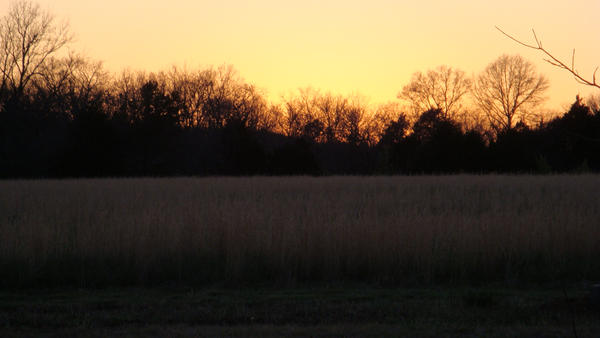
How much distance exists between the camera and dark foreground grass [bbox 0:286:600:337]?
5512 mm

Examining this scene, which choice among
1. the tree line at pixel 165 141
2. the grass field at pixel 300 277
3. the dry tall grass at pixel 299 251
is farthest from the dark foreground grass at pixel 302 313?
the tree line at pixel 165 141

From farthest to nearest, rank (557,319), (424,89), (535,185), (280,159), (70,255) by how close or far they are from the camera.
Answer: (424,89) → (280,159) → (535,185) → (70,255) → (557,319)

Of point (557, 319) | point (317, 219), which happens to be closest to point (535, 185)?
point (317, 219)

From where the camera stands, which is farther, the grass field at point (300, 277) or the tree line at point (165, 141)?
the tree line at point (165, 141)

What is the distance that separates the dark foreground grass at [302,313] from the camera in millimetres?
5512

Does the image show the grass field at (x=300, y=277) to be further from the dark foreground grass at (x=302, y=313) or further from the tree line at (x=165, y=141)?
the tree line at (x=165, y=141)

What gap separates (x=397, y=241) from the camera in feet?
30.3

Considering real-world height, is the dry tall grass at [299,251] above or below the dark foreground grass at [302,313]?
above

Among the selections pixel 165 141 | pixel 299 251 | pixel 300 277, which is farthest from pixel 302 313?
pixel 165 141

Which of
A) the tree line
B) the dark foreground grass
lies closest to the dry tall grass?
the dark foreground grass

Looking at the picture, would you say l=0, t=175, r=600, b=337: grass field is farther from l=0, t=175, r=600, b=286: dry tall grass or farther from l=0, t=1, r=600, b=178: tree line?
l=0, t=1, r=600, b=178: tree line

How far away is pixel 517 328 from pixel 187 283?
492cm

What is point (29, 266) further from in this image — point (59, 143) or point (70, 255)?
point (59, 143)

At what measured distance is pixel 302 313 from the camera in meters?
6.31
